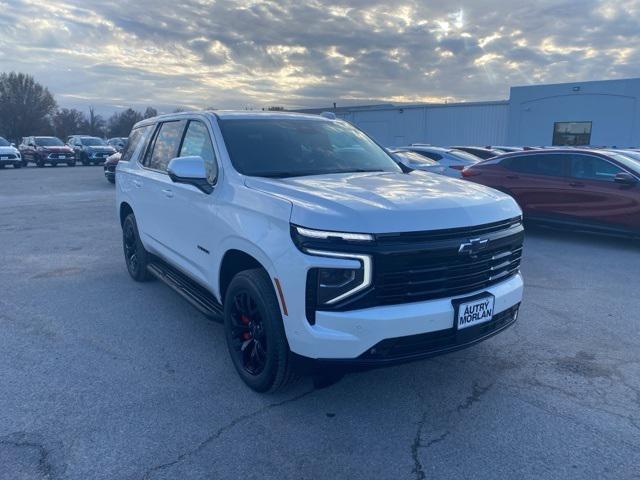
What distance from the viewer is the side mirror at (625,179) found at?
8312 mm

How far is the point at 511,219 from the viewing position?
3.60m

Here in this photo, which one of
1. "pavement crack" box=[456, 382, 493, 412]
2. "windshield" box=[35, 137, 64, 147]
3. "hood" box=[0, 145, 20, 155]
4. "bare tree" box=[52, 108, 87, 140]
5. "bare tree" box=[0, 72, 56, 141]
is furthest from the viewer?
"bare tree" box=[52, 108, 87, 140]

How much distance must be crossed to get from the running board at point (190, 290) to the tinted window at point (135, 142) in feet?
4.66

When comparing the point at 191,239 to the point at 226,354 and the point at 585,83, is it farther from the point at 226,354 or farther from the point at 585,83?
the point at 585,83

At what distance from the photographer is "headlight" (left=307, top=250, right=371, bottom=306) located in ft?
9.58

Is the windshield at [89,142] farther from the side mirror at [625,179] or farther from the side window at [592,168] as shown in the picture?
the side mirror at [625,179]

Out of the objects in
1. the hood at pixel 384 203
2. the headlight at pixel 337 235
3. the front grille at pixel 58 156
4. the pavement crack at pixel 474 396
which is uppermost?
the hood at pixel 384 203

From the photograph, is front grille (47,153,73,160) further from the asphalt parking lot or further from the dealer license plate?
the dealer license plate

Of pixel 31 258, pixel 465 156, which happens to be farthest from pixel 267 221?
pixel 465 156

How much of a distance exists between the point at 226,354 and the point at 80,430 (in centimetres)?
135

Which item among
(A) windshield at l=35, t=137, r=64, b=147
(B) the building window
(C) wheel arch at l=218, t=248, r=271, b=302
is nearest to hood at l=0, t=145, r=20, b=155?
(A) windshield at l=35, t=137, r=64, b=147

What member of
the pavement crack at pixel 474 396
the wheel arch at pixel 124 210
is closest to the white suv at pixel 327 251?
the pavement crack at pixel 474 396

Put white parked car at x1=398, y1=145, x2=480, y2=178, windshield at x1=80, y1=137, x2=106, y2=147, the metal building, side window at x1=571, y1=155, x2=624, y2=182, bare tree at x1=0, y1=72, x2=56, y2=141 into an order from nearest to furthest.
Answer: side window at x1=571, y1=155, x2=624, y2=182 < white parked car at x1=398, y1=145, x2=480, y2=178 < the metal building < windshield at x1=80, y1=137, x2=106, y2=147 < bare tree at x1=0, y1=72, x2=56, y2=141

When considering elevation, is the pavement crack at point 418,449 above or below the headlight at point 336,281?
below
